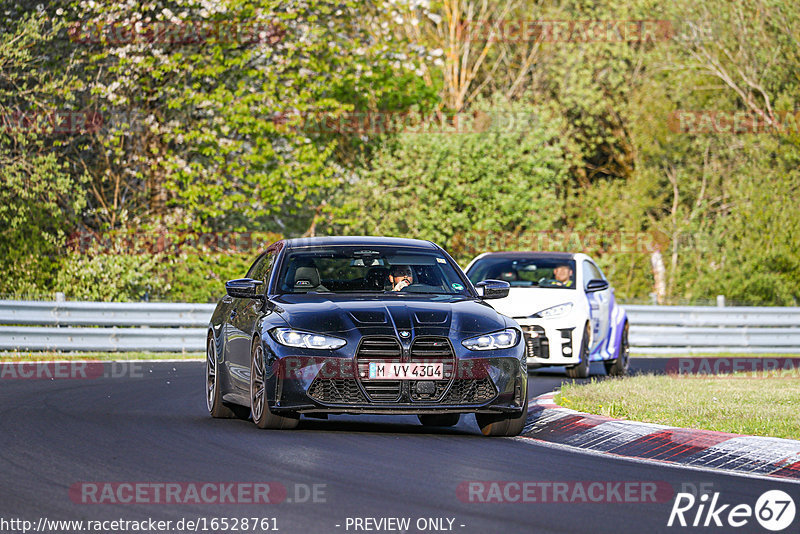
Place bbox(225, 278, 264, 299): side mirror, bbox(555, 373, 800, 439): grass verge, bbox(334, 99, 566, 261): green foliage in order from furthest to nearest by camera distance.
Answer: bbox(334, 99, 566, 261): green foliage
bbox(225, 278, 264, 299): side mirror
bbox(555, 373, 800, 439): grass verge

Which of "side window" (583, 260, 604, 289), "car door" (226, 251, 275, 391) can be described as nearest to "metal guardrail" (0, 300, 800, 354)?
"side window" (583, 260, 604, 289)

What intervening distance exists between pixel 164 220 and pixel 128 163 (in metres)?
1.77

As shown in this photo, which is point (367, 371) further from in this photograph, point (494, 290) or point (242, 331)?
point (494, 290)

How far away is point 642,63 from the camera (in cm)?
4694

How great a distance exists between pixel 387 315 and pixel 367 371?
1.63 feet

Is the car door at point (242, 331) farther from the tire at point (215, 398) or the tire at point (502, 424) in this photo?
the tire at point (502, 424)

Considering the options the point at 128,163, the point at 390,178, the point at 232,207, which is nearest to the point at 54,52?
the point at 128,163

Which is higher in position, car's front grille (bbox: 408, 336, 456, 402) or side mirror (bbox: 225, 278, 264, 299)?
side mirror (bbox: 225, 278, 264, 299)

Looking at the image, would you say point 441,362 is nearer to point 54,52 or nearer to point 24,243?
point 24,243

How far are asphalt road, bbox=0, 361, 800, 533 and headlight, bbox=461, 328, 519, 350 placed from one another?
714 millimetres

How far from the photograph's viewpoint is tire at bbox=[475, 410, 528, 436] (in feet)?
36.0

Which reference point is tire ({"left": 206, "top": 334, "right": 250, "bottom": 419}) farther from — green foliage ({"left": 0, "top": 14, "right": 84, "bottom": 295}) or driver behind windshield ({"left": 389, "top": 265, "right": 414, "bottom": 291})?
green foliage ({"left": 0, "top": 14, "right": 84, "bottom": 295})

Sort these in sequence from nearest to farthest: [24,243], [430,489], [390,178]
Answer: [430,489] → [24,243] → [390,178]

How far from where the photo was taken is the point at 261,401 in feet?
35.9
